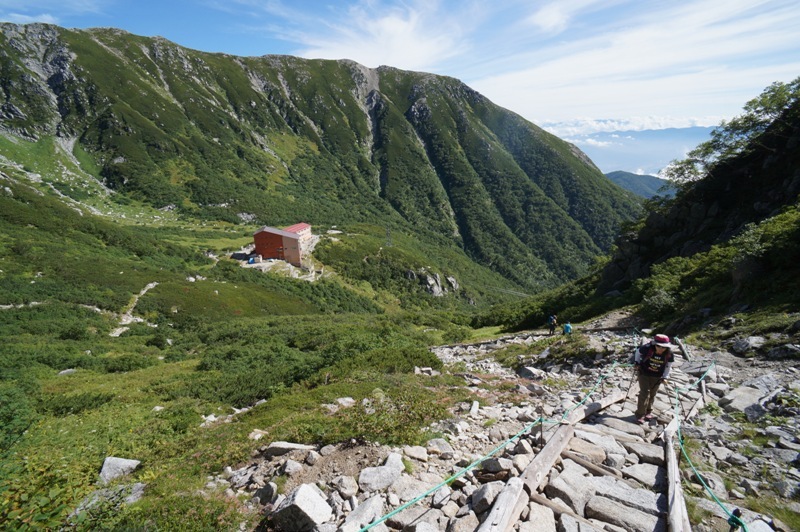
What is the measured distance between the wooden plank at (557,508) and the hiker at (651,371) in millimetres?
3791

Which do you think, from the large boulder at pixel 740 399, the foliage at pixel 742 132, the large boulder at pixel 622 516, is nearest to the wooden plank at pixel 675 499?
the large boulder at pixel 622 516

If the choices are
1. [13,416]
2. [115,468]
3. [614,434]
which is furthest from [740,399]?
[13,416]

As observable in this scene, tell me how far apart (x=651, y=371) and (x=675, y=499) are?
11.8 feet

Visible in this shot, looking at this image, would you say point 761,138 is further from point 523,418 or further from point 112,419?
point 112,419

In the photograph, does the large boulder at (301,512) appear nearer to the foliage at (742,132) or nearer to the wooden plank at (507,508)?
the wooden plank at (507,508)

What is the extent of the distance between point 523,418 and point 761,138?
3122 cm

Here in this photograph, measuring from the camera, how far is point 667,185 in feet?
102

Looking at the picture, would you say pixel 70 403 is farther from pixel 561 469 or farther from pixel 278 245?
pixel 278 245

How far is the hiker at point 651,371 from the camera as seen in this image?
7.71 meters

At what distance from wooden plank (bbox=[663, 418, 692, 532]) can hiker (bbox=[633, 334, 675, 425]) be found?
1.85 m

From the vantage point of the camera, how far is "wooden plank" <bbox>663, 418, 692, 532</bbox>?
4430 millimetres

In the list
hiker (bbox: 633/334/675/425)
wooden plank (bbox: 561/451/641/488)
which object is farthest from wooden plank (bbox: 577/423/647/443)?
wooden plank (bbox: 561/451/641/488)

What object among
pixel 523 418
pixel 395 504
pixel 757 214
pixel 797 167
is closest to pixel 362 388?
pixel 523 418

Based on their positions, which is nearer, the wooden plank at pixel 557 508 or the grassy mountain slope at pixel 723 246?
the wooden plank at pixel 557 508
